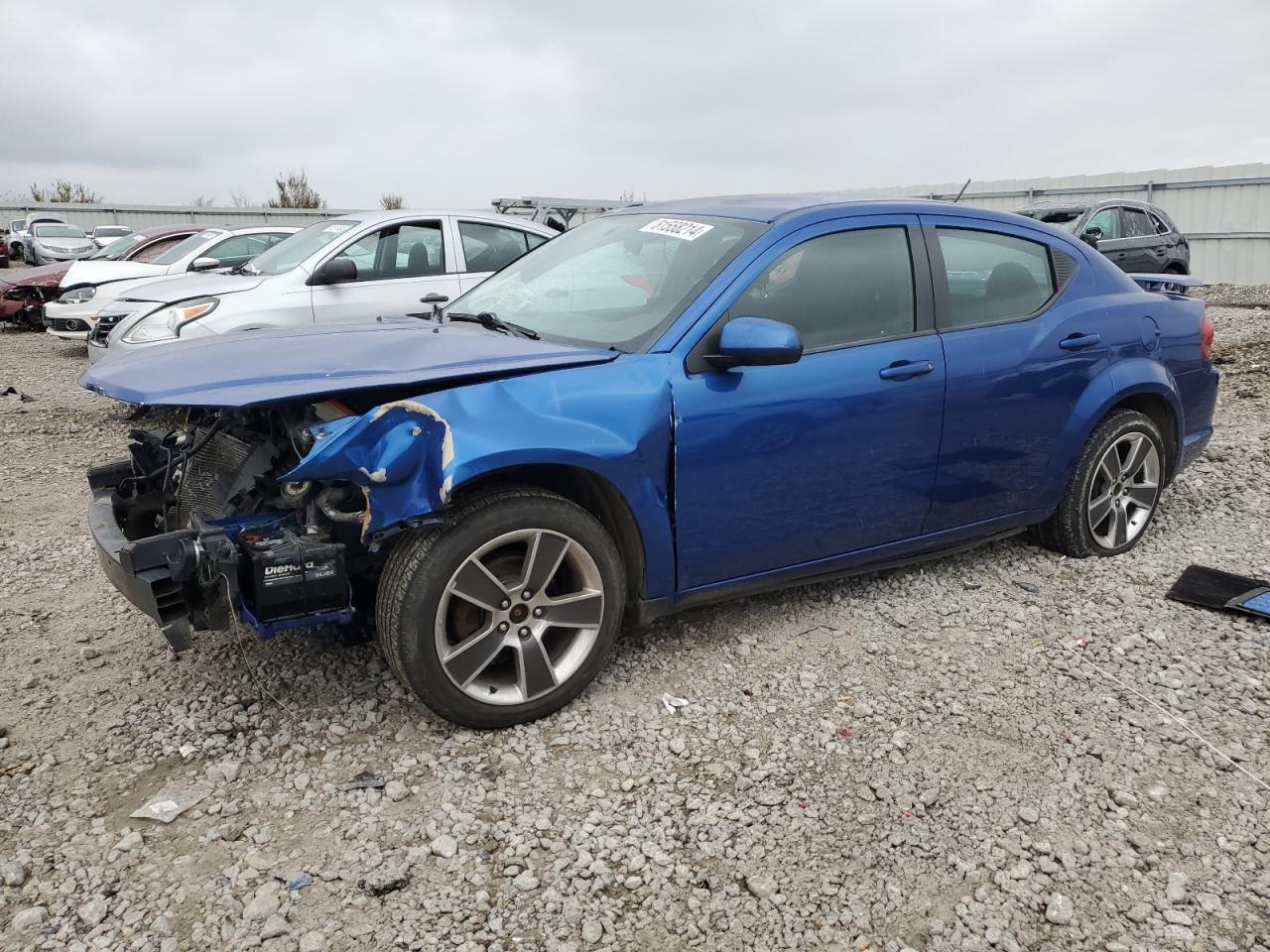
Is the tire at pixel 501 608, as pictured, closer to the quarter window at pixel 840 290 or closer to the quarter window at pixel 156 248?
the quarter window at pixel 840 290

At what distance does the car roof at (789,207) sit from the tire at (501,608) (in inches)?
57.6

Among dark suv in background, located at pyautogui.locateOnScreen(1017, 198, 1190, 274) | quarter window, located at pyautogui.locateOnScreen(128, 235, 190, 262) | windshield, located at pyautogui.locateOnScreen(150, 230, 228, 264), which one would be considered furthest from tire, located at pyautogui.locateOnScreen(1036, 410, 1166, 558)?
quarter window, located at pyautogui.locateOnScreen(128, 235, 190, 262)

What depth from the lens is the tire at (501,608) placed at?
9.53ft

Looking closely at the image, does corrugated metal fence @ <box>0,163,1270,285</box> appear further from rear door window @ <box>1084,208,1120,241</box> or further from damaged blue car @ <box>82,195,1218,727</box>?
damaged blue car @ <box>82,195,1218,727</box>

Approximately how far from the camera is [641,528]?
128 inches

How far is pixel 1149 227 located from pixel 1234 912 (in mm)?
13779

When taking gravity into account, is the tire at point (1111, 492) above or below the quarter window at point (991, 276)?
below

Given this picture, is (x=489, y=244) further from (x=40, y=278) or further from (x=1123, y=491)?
(x=40, y=278)

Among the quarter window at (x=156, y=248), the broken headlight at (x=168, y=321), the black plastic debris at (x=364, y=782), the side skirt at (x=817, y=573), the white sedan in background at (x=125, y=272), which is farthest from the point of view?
the quarter window at (x=156, y=248)

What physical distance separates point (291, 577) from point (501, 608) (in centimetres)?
64

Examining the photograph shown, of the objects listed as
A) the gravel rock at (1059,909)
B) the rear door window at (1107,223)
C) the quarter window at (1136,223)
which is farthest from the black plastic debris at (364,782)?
the quarter window at (1136,223)

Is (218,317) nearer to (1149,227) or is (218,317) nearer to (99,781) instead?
(99,781)

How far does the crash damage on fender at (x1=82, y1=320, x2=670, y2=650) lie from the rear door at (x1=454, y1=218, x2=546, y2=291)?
4.76 metres

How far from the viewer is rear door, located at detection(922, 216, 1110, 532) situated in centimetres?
391
